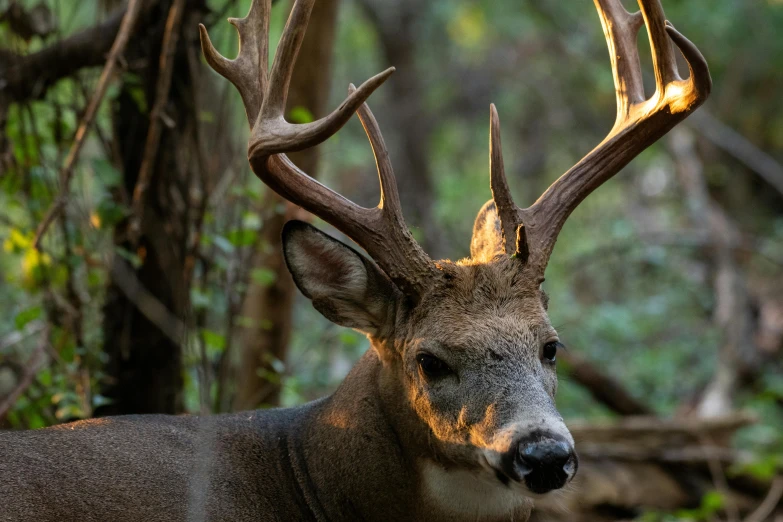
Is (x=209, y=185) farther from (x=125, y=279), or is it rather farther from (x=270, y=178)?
(x=270, y=178)

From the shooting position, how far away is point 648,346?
13141mm

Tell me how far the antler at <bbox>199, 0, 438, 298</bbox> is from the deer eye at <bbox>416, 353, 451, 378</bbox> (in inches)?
11.8

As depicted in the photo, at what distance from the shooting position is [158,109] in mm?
5383

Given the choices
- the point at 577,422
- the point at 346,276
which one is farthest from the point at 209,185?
the point at 577,422

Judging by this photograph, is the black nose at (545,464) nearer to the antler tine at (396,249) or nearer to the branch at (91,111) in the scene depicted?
the antler tine at (396,249)

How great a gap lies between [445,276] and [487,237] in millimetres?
575

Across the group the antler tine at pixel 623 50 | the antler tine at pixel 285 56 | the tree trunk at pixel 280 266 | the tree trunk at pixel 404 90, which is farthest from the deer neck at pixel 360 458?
the tree trunk at pixel 404 90

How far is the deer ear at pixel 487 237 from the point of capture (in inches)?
169

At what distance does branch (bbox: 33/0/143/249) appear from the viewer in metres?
5.14

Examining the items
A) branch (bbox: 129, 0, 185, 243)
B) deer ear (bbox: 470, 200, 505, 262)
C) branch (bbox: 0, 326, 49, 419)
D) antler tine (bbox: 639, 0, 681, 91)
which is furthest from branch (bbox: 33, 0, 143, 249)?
antler tine (bbox: 639, 0, 681, 91)

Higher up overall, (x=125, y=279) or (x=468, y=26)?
(x=468, y=26)

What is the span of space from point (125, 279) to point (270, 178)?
2029mm

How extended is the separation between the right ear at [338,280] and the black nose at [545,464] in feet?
3.44

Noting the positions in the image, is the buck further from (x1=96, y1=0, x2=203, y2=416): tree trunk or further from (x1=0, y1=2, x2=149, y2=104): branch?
(x1=0, y1=2, x2=149, y2=104): branch
